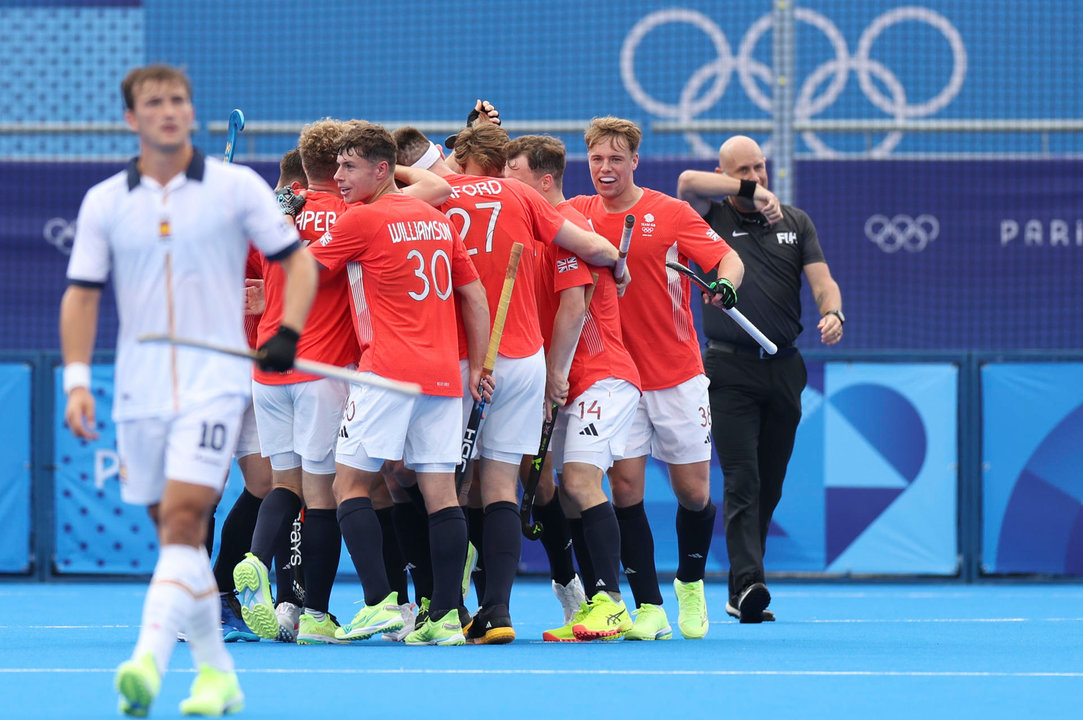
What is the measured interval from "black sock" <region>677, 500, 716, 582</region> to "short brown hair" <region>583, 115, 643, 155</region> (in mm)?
1661

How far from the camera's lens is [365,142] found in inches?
253

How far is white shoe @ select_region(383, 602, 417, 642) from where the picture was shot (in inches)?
266

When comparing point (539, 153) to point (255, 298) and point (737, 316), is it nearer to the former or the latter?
point (737, 316)

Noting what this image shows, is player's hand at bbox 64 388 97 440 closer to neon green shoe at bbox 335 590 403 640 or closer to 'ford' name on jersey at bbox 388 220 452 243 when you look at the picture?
'ford' name on jersey at bbox 388 220 452 243

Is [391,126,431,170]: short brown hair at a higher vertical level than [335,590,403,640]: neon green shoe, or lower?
higher

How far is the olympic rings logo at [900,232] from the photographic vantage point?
11.5 meters

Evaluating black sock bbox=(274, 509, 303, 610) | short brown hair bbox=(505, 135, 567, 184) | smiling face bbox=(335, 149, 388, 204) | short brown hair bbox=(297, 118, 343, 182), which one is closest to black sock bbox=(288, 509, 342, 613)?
black sock bbox=(274, 509, 303, 610)

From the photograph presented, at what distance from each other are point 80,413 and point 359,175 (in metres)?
2.29

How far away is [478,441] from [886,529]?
475 cm

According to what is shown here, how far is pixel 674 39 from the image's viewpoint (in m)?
13.6

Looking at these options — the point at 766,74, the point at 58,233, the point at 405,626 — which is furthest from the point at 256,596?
the point at 766,74

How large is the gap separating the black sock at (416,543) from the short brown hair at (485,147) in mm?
1512

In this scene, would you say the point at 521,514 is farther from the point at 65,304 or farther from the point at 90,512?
the point at 90,512

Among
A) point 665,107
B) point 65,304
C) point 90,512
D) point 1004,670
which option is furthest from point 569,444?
point 665,107
